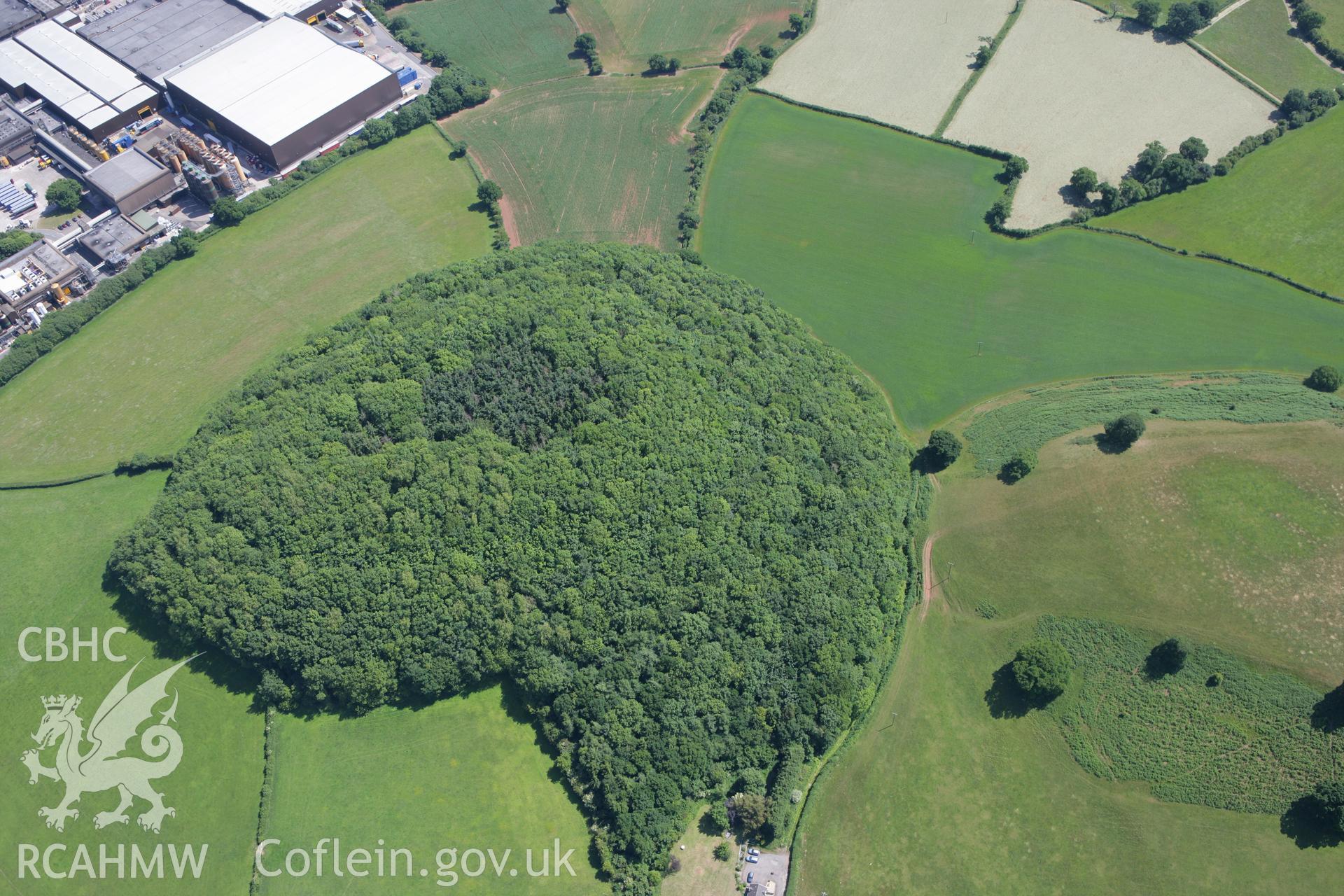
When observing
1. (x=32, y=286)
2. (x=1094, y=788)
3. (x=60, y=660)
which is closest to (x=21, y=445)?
(x=32, y=286)

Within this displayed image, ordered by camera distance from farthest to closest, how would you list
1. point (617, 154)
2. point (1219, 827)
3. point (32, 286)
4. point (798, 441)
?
point (617, 154) → point (32, 286) → point (798, 441) → point (1219, 827)

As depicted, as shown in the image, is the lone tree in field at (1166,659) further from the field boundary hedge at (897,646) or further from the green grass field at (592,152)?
the green grass field at (592,152)

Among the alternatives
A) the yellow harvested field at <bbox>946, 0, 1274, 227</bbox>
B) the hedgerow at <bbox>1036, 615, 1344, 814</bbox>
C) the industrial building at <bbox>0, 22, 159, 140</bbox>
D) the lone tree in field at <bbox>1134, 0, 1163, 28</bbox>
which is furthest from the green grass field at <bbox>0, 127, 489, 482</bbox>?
the lone tree in field at <bbox>1134, 0, 1163, 28</bbox>

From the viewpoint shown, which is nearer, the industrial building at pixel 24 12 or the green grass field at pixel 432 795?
the green grass field at pixel 432 795

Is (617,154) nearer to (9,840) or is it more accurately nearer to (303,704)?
(303,704)

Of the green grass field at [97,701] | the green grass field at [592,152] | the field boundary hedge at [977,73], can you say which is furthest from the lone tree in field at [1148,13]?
the green grass field at [97,701]

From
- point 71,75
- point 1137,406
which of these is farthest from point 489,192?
point 1137,406

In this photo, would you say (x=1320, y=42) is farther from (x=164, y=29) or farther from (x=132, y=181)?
(x=164, y=29)
